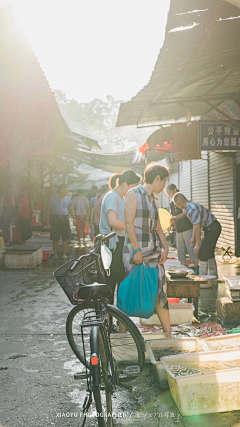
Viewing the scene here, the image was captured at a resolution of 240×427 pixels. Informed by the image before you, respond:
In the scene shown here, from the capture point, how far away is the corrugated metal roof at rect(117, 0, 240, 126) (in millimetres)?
6270

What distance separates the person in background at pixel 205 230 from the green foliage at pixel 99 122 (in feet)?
219

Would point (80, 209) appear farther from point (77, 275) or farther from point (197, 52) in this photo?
point (77, 275)

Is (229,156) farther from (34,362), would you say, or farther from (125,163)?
(125,163)

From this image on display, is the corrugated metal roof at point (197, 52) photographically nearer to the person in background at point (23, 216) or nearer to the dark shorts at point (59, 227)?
the dark shorts at point (59, 227)

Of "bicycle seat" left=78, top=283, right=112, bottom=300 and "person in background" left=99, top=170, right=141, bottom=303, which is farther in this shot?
"person in background" left=99, top=170, right=141, bottom=303

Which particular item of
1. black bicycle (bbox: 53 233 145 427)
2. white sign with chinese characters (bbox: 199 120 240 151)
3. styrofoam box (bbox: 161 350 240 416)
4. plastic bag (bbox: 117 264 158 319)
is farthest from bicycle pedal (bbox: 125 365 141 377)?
white sign with chinese characters (bbox: 199 120 240 151)

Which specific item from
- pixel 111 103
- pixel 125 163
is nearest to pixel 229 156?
pixel 125 163

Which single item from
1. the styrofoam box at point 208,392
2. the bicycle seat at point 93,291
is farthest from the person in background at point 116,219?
the styrofoam box at point 208,392

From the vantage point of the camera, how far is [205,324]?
230 inches

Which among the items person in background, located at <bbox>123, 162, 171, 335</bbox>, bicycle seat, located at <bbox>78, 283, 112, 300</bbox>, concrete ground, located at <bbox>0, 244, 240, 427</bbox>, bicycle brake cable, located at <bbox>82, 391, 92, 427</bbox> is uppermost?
person in background, located at <bbox>123, 162, 171, 335</bbox>

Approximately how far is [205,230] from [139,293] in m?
4.54

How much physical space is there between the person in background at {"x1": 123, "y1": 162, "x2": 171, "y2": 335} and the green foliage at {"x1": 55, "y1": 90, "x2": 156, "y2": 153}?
230 feet

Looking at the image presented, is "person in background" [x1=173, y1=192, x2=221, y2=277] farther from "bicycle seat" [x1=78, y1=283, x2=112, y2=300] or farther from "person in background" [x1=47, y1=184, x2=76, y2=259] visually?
"bicycle seat" [x1=78, y1=283, x2=112, y2=300]

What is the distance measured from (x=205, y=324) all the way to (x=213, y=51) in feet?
14.4
